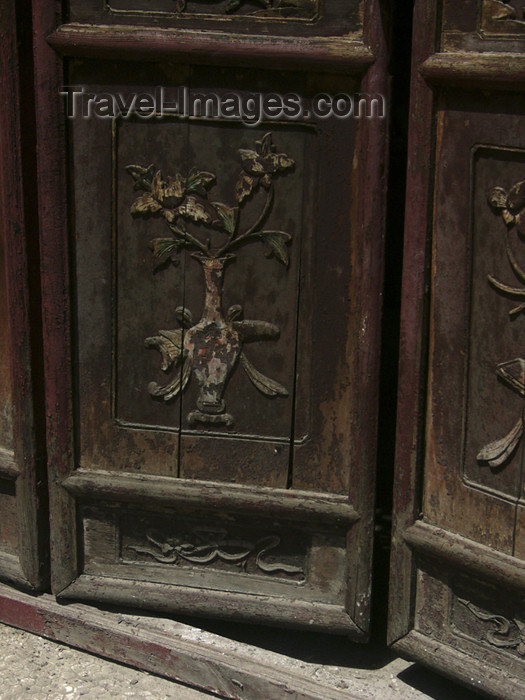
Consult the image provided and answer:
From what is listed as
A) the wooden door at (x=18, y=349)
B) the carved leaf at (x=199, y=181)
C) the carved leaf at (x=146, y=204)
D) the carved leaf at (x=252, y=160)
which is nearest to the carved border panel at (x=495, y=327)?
the carved leaf at (x=252, y=160)

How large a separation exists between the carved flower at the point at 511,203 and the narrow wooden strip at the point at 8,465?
4.46ft

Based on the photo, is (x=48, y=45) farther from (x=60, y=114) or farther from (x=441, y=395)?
(x=441, y=395)

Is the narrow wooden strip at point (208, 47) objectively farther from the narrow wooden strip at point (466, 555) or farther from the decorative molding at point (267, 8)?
the narrow wooden strip at point (466, 555)

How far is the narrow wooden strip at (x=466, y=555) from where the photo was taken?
2043 mm

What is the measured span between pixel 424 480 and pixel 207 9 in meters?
1.15

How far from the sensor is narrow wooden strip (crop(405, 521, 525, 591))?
6.70ft

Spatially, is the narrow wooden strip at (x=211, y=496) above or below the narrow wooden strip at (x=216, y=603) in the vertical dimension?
above

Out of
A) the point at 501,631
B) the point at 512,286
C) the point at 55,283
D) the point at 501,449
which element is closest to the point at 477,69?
the point at 512,286

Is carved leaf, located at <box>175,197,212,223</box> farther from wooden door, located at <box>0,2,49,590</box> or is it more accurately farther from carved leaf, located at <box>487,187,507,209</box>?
carved leaf, located at <box>487,187,507,209</box>

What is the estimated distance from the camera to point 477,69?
1.91 m

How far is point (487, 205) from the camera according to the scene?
6.51 ft

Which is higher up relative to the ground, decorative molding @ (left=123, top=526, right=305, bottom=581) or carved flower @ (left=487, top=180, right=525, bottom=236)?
carved flower @ (left=487, top=180, right=525, bottom=236)

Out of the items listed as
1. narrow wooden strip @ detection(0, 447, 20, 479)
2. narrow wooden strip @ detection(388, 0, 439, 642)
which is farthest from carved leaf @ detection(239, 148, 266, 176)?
narrow wooden strip @ detection(0, 447, 20, 479)

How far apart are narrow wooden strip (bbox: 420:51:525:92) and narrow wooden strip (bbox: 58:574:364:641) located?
1246 millimetres
